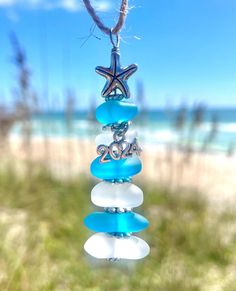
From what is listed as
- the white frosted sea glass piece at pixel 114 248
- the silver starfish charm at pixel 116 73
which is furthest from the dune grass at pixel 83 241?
the silver starfish charm at pixel 116 73

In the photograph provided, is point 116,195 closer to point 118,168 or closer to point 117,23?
point 118,168

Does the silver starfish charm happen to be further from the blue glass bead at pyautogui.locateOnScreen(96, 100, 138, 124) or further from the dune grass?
the dune grass

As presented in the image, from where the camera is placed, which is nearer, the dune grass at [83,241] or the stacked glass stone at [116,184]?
the stacked glass stone at [116,184]

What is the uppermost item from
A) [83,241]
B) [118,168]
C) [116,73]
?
[116,73]

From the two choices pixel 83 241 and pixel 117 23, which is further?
pixel 83 241

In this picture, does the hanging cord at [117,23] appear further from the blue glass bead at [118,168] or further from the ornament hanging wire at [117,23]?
the blue glass bead at [118,168]

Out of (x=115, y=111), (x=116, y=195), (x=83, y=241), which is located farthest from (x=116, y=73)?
(x=83, y=241)

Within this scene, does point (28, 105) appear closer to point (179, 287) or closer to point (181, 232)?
point (181, 232)
